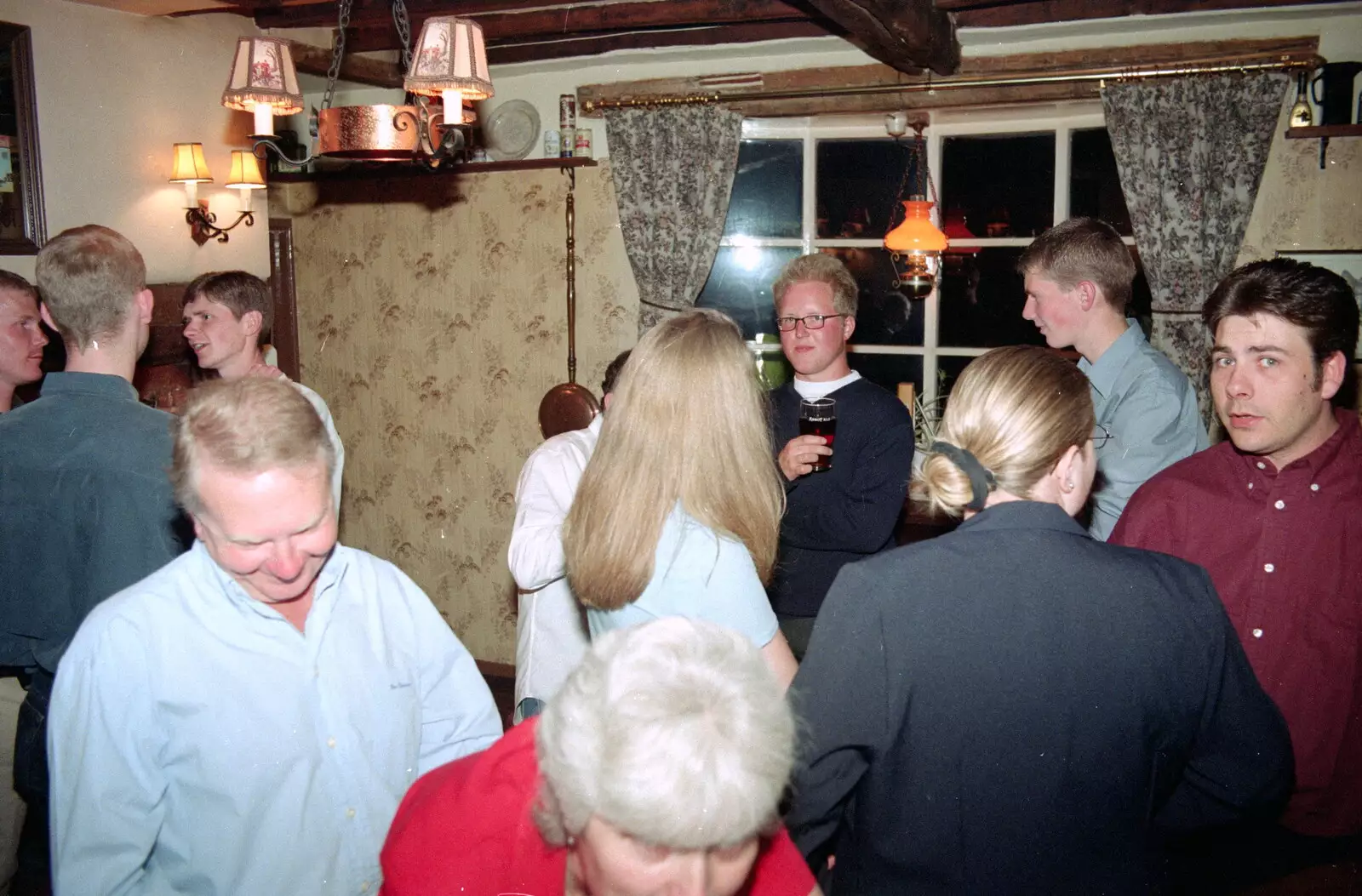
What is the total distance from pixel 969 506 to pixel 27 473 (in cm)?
204

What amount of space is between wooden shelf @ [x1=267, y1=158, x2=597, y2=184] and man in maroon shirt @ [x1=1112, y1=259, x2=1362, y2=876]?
12.4ft

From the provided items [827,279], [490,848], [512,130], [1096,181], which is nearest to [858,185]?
[1096,181]

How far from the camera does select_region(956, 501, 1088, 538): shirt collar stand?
1.47 metres

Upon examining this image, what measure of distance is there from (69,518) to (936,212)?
4.07 metres

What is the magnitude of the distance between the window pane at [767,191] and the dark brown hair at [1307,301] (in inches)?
134

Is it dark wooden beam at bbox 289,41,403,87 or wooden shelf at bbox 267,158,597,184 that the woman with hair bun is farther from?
dark wooden beam at bbox 289,41,403,87

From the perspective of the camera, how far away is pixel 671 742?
103 centimetres

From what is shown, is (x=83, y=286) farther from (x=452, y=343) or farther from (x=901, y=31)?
(x=452, y=343)

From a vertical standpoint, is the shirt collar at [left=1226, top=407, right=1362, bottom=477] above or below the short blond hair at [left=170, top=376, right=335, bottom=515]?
Result: below

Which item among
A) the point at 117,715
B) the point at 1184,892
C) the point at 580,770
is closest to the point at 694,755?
the point at 580,770

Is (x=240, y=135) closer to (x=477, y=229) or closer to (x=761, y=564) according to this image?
(x=477, y=229)

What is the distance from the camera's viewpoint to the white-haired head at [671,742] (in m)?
1.02

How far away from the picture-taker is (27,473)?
87.6 inches

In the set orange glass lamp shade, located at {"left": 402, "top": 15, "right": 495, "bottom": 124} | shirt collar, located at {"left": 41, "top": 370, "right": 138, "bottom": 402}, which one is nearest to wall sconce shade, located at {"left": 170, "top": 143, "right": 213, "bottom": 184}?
orange glass lamp shade, located at {"left": 402, "top": 15, "right": 495, "bottom": 124}
